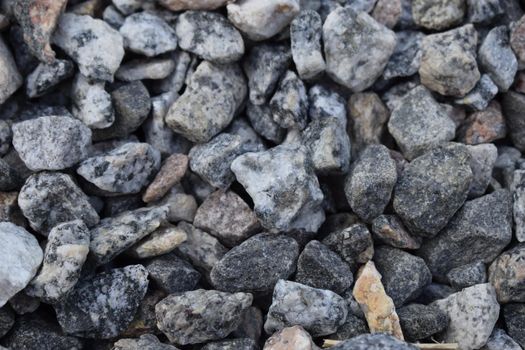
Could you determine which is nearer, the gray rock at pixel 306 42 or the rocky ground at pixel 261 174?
the rocky ground at pixel 261 174

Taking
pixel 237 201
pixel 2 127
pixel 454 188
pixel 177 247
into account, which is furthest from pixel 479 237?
pixel 2 127

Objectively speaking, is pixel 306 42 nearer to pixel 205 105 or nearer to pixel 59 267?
pixel 205 105

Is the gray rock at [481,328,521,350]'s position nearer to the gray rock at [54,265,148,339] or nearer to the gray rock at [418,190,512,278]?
the gray rock at [418,190,512,278]

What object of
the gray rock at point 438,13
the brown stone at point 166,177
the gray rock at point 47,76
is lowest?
the brown stone at point 166,177

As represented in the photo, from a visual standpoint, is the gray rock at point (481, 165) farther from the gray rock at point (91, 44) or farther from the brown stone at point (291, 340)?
the gray rock at point (91, 44)

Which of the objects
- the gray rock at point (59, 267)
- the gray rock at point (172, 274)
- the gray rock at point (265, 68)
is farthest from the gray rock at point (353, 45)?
the gray rock at point (59, 267)

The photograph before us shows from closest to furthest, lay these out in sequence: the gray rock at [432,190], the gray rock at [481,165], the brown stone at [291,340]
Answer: the brown stone at [291,340]
the gray rock at [432,190]
the gray rock at [481,165]

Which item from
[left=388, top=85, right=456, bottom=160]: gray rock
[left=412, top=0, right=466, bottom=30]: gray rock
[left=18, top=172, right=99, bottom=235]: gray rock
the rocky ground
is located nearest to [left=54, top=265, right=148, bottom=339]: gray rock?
the rocky ground
